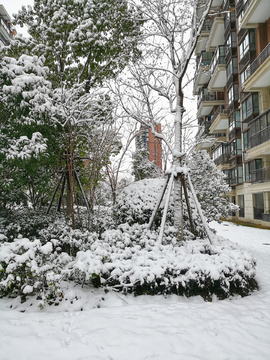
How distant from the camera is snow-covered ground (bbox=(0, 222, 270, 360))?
240 centimetres

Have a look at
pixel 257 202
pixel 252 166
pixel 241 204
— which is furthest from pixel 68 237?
pixel 241 204

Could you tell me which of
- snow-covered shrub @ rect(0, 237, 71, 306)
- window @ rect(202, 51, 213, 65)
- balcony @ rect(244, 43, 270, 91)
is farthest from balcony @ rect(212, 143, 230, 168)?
snow-covered shrub @ rect(0, 237, 71, 306)

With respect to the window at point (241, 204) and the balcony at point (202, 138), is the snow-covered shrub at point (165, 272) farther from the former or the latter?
the window at point (241, 204)

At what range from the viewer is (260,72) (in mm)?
14008

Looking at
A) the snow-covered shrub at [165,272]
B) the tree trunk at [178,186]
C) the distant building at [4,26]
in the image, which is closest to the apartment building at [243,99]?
the tree trunk at [178,186]

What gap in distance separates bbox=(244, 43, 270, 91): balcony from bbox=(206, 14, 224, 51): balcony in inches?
382

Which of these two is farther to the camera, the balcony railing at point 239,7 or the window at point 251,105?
the balcony railing at point 239,7

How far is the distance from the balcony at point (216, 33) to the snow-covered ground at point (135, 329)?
2592cm

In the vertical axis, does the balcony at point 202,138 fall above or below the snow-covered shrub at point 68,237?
above

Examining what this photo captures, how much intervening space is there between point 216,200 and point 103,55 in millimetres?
6969

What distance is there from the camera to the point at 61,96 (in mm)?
6211

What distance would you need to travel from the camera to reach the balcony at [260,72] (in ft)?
44.0

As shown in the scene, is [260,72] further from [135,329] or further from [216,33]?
[135,329]

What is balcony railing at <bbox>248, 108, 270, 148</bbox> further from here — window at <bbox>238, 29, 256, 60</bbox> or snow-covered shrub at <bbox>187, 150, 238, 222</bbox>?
window at <bbox>238, 29, 256, 60</bbox>
